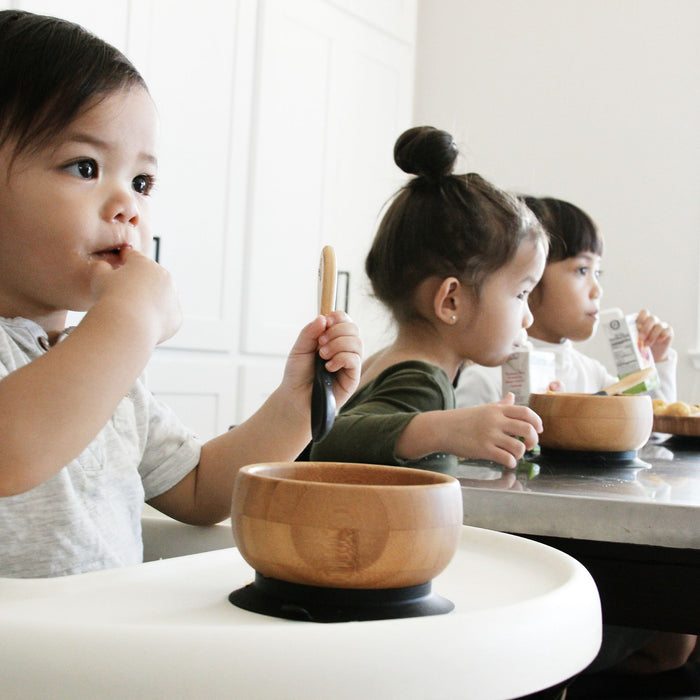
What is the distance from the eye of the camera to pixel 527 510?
0.72 m

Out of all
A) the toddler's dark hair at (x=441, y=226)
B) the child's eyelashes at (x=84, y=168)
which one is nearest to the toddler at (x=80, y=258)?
the child's eyelashes at (x=84, y=168)

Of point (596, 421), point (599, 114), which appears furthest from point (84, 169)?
point (599, 114)

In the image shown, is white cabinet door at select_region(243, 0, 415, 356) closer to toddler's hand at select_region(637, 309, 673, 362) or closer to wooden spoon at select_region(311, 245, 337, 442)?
toddler's hand at select_region(637, 309, 673, 362)

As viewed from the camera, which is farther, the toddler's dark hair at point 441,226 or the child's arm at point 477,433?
the toddler's dark hair at point 441,226

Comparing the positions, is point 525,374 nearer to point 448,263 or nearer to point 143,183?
point 448,263

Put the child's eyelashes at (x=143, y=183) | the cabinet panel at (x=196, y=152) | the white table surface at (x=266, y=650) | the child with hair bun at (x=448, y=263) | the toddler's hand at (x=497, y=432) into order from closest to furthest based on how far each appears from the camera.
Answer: the white table surface at (x=266, y=650) < the child's eyelashes at (x=143, y=183) < the toddler's hand at (x=497, y=432) < the child with hair bun at (x=448, y=263) < the cabinet panel at (x=196, y=152)

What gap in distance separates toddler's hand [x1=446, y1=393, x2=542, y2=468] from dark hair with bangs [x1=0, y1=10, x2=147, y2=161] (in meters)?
0.49

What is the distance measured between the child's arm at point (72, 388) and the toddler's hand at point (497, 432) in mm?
467

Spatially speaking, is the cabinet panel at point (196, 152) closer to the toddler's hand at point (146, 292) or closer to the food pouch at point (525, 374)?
the food pouch at point (525, 374)

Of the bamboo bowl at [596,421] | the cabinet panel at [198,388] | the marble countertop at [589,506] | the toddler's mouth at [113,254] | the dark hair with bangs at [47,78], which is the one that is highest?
the dark hair with bangs at [47,78]

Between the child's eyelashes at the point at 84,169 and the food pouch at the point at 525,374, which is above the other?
the child's eyelashes at the point at 84,169

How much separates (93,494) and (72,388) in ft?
0.92

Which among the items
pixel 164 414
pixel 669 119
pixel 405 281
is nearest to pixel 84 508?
pixel 164 414

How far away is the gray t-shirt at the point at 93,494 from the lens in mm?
726
